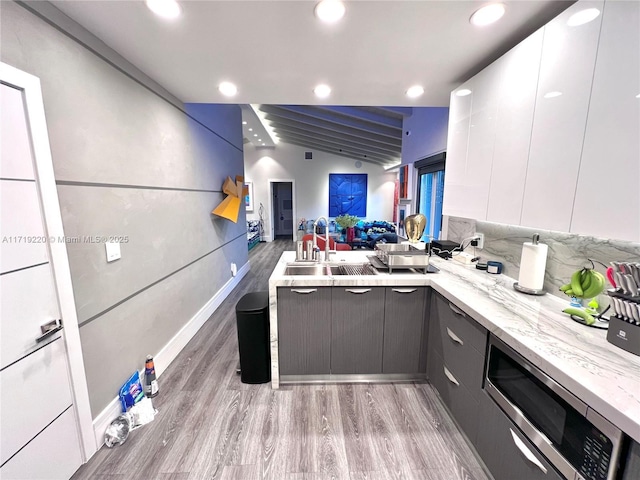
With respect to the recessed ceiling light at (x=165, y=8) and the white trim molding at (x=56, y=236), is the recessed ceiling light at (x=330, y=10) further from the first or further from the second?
the white trim molding at (x=56, y=236)

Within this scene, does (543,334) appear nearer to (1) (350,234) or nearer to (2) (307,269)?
(2) (307,269)

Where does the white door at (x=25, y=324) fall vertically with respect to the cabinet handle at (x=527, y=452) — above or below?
above

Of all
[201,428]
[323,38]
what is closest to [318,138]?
[323,38]

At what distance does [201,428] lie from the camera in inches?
66.5

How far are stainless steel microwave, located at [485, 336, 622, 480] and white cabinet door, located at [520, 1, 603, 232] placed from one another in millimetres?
700

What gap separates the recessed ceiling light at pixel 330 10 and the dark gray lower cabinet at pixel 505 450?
2.13 meters

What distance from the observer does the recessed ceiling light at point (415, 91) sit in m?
2.21

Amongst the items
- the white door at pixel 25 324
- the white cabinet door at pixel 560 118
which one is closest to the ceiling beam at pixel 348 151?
the white cabinet door at pixel 560 118

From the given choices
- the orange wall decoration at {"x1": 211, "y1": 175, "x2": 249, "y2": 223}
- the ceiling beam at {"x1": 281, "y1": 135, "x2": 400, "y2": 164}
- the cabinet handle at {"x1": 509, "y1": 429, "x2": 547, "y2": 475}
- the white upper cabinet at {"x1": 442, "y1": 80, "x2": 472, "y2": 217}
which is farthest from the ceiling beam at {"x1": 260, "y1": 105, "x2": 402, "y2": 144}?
the cabinet handle at {"x1": 509, "y1": 429, "x2": 547, "y2": 475}

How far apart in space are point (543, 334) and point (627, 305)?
300 mm

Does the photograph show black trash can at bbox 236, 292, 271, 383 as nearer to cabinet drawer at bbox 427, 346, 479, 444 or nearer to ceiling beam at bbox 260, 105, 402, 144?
cabinet drawer at bbox 427, 346, 479, 444

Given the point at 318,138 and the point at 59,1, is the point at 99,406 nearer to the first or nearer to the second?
the point at 59,1

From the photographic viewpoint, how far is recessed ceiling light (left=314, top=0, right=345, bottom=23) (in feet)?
4.13

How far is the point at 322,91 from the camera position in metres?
2.30
